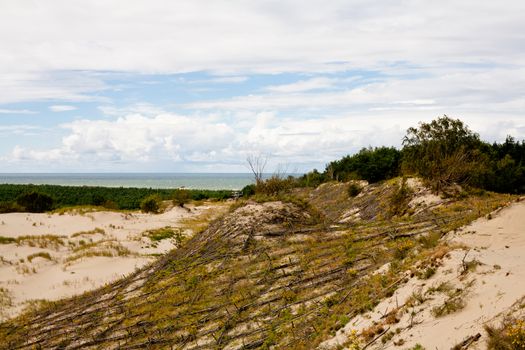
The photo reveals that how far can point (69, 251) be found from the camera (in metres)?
29.8

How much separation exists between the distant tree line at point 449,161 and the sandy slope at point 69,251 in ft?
57.9

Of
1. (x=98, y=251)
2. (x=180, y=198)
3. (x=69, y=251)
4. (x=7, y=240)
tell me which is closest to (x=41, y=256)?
(x=69, y=251)

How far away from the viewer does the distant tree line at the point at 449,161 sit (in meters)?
26.1

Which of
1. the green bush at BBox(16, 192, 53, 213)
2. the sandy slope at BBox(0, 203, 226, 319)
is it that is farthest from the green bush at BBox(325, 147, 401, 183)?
the green bush at BBox(16, 192, 53, 213)

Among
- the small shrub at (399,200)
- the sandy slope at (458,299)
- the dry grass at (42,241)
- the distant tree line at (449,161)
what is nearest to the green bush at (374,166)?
the distant tree line at (449,161)

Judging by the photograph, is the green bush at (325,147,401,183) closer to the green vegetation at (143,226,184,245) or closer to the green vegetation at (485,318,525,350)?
the green vegetation at (143,226,184,245)

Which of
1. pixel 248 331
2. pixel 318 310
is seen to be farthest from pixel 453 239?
pixel 248 331

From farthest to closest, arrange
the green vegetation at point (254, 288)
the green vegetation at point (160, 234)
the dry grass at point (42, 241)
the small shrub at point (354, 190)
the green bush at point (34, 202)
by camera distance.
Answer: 1. the green bush at point (34, 202)
2. the small shrub at point (354, 190)
3. the green vegetation at point (160, 234)
4. the dry grass at point (42, 241)
5. the green vegetation at point (254, 288)

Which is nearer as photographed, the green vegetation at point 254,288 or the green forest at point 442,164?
the green vegetation at point 254,288

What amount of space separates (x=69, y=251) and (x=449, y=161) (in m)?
26.2

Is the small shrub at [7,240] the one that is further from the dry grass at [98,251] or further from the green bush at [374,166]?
the green bush at [374,166]

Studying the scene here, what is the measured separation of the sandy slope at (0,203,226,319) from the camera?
2155cm

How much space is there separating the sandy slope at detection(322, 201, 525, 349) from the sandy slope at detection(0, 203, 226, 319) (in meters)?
16.1

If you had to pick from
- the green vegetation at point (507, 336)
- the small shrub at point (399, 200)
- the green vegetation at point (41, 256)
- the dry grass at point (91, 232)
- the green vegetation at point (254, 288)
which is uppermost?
the small shrub at point (399, 200)
